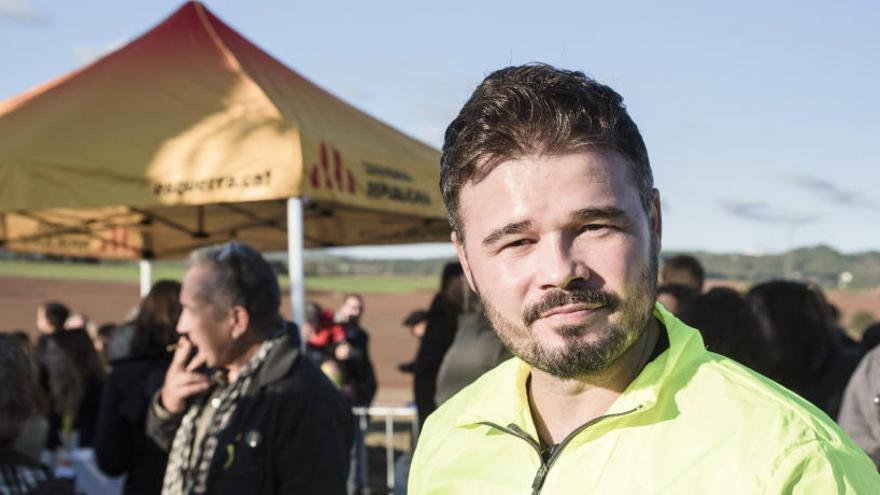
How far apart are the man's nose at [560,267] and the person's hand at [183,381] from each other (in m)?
1.91

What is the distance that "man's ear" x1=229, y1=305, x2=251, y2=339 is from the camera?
307cm

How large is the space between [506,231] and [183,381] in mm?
1898

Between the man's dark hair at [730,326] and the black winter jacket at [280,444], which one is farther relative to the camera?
the man's dark hair at [730,326]

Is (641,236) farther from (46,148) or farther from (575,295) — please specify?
(46,148)

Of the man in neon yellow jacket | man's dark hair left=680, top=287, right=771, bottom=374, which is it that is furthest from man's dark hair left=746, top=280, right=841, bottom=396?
the man in neon yellow jacket

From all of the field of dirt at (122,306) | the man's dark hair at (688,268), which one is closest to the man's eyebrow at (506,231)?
the man's dark hair at (688,268)

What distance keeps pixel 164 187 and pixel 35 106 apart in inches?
43.2

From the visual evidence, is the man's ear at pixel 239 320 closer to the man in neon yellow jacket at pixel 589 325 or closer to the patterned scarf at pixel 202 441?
the patterned scarf at pixel 202 441

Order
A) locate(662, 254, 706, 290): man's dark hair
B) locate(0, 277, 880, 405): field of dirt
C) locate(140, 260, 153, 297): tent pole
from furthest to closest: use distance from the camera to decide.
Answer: locate(0, 277, 880, 405): field of dirt < locate(140, 260, 153, 297): tent pole < locate(662, 254, 706, 290): man's dark hair

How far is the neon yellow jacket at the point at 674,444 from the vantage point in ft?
3.85

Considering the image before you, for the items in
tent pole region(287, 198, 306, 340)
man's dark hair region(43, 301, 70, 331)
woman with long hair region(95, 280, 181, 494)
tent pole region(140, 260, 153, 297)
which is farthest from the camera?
tent pole region(140, 260, 153, 297)

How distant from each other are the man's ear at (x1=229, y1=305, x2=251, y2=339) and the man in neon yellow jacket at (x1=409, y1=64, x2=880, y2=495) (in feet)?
5.51

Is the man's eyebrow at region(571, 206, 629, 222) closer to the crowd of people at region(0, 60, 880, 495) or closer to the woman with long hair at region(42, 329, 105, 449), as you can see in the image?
the crowd of people at region(0, 60, 880, 495)

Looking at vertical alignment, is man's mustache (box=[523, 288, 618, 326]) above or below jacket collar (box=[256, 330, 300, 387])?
above
